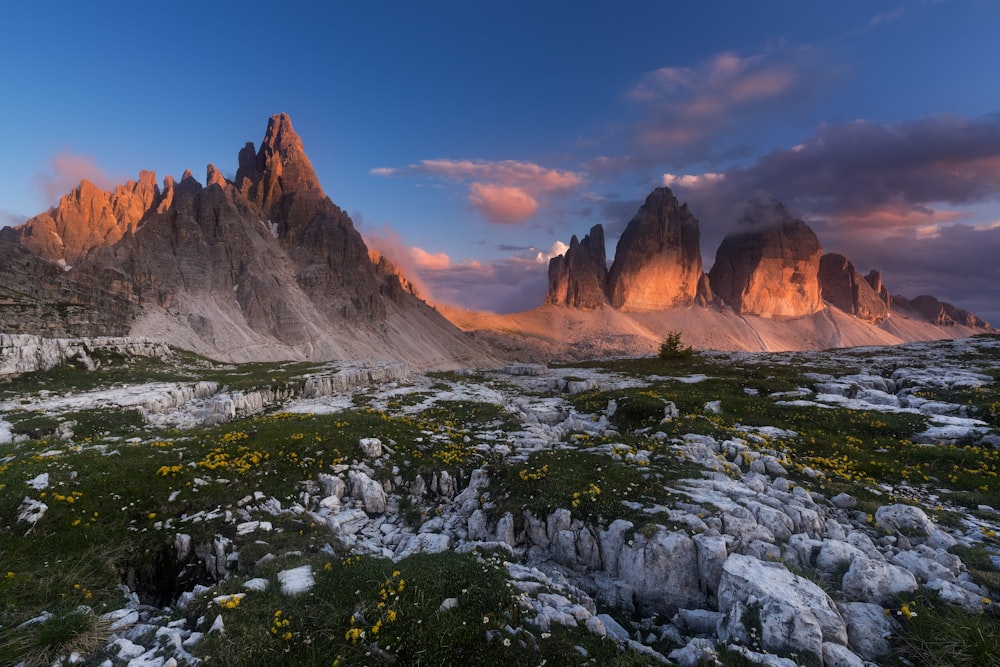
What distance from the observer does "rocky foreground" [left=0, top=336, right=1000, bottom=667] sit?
7.98 meters

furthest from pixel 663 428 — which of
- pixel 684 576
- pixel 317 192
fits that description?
pixel 317 192

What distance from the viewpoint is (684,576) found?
10.4 metres

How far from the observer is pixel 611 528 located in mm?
11688

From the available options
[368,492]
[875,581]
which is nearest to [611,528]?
[875,581]

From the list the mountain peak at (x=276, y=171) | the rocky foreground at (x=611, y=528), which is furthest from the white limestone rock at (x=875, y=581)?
the mountain peak at (x=276, y=171)

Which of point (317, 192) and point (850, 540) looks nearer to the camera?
point (850, 540)

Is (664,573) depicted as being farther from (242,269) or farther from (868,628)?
(242,269)

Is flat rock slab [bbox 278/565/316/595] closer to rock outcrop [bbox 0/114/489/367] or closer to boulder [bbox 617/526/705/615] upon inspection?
boulder [bbox 617/526/705/615]

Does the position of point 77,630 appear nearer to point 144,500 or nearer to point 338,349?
point 144,500

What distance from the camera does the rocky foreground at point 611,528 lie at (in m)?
7.98

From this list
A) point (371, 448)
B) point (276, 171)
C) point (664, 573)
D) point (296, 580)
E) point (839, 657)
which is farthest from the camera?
point (276, 171)

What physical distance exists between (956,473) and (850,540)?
9168 millimetres

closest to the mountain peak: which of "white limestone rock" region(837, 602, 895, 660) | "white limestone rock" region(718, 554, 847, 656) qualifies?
"white limestone rock" region(718, 554, 847, 656)

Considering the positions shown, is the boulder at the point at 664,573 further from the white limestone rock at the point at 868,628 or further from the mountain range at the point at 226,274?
the mountain range at the point at 226,274
